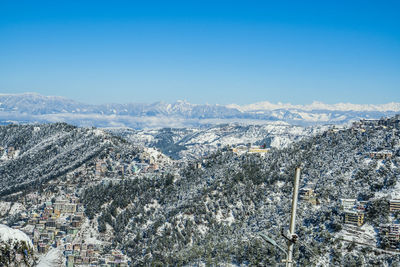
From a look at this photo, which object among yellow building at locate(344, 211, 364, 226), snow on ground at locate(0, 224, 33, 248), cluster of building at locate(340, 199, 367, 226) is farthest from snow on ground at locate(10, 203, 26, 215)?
yellow building at locate(344, 211, 364, 226)

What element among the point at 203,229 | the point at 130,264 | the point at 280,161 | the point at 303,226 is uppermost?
the point at 280,161

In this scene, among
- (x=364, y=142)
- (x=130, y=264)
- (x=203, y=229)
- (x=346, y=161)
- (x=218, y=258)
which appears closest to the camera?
(x=218, y=258)

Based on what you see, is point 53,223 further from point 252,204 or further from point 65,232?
point 252,204

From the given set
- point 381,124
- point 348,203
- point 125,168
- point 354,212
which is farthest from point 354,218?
point 125,168

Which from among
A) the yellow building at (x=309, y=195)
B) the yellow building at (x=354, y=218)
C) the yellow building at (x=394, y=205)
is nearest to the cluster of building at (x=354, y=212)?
the yellow building at (x=354, y=218)

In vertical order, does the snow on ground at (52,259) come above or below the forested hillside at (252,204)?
below

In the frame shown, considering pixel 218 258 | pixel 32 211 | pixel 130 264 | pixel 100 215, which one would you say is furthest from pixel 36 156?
pixel 218 258

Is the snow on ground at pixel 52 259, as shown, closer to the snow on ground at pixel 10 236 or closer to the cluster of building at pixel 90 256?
the cluster of building at pixel 90 256

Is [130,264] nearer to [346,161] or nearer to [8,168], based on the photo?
[346,161]
